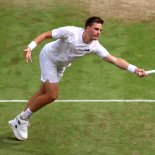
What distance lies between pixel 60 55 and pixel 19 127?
148 centimetres

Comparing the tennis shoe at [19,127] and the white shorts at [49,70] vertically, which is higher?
the white shorts at [49,70]

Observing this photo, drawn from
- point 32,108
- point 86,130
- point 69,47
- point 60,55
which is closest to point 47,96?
point 32,108

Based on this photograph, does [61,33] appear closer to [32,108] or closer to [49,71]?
[49,71]

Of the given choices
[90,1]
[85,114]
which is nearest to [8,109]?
[85,114]

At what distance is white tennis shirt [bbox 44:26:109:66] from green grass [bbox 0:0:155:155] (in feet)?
4.65

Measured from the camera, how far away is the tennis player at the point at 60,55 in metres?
8.97

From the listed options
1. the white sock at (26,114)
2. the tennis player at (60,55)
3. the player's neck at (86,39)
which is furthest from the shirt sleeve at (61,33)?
the white sock at (26,114)

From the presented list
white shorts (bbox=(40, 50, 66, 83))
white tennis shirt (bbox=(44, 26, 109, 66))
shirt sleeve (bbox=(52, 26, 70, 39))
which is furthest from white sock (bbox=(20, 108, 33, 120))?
shirt sleeve (bbox=(52, 26, 70, 39))

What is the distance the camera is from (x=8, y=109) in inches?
421

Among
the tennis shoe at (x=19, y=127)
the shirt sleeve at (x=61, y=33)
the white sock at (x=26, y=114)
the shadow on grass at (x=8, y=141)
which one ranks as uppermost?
the shirt sleeve at (x=61, y=33)

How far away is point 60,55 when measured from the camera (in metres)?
9.30

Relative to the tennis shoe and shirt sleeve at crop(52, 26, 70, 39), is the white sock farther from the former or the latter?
shirt sleeve at crop(52, 26, 70, 39)

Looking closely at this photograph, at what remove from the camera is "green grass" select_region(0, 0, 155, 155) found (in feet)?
31.4

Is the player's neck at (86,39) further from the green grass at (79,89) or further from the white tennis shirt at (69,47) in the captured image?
the green grass at (79,89)
